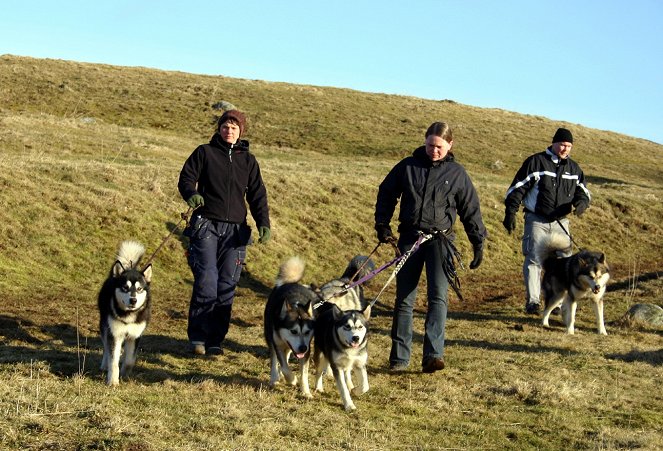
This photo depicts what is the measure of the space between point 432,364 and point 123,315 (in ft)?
11.5

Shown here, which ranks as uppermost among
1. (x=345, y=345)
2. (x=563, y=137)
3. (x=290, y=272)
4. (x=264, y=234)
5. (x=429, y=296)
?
(x=563, y=137)

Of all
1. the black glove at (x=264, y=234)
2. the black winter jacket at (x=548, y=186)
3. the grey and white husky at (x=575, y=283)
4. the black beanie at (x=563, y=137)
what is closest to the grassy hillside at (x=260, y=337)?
the grey and white husky at (x=575, y=283)

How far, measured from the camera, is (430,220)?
831cm

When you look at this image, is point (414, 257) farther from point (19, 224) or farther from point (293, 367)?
point (19, 224)

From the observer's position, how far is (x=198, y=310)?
8.98 metres

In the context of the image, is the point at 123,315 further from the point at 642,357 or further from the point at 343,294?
the point at 642,357

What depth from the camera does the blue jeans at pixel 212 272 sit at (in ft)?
29.2

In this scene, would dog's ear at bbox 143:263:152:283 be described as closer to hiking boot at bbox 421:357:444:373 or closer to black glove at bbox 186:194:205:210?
black glove at bbox 186:194:205:210

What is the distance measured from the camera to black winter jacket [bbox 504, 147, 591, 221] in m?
11.9

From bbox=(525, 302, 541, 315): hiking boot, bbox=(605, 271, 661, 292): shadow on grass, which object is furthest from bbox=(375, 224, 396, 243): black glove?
bbox=(605, 271, 661, 292): shadow on grass

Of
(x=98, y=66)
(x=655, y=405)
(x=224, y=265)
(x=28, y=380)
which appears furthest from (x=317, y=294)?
(x=98, y=66)

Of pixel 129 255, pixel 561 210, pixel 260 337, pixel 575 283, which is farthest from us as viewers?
pixel 561 210

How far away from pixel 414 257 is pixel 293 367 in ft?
6.23

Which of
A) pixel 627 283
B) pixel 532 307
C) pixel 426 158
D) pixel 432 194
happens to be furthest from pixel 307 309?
pixel 627 283
